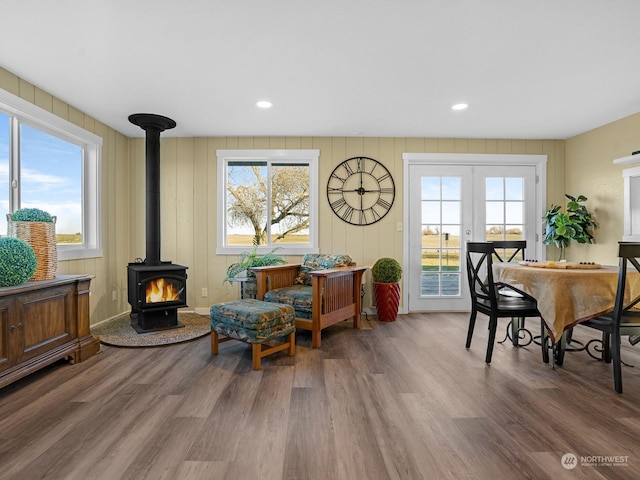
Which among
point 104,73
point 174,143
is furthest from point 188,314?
point 104,73

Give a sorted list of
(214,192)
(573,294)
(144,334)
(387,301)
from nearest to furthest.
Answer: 1. (573,294)
2. (144,334)
3. (387,301)
4. (214,192)

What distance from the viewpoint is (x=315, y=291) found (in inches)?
126

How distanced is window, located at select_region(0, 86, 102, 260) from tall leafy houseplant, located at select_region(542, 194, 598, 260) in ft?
17.9

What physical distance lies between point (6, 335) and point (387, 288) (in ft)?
11.4

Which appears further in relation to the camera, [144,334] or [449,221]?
[449,221]

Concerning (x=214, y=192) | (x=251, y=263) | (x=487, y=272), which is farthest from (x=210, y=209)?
→ (x=487, y=272)

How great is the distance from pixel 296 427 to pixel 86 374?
1.77 meters

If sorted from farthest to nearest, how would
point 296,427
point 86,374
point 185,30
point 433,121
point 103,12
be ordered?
1. point 433,121
2. point 86,374
3. point 185,30
4. point 103,12
5. point 296,427

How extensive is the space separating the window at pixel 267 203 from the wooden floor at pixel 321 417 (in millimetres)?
1890

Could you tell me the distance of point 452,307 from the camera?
4613 millimetres

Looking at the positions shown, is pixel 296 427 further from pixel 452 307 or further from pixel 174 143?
pixel 174 143

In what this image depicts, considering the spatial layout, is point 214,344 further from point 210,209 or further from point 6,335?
point 210,209

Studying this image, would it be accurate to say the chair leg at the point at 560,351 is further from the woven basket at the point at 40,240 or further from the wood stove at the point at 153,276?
the woven basket at the point at 40,240

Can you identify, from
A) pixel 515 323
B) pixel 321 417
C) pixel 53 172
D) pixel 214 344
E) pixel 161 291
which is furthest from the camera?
pixel 161 291
